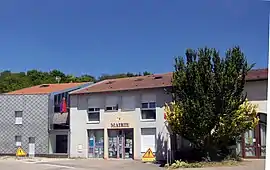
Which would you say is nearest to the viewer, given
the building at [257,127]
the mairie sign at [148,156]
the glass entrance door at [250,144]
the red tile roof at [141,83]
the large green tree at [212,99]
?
the large green tree at [212,99]

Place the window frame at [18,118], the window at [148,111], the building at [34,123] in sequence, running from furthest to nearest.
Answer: the window frame at [18,118] < the building at [34,123] < the window at [148,111]

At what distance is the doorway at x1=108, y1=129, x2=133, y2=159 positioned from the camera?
26.3 m

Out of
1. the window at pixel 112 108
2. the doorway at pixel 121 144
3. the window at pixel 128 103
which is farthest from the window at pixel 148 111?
the window at pixel 112 108

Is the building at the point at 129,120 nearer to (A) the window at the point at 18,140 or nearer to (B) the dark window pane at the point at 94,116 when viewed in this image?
(B) the dark window pane at the point at 94,116

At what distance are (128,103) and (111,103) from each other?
1303mm


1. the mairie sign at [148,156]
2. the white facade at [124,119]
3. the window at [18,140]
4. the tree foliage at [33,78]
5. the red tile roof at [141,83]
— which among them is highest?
the tree foliage at [33,78]

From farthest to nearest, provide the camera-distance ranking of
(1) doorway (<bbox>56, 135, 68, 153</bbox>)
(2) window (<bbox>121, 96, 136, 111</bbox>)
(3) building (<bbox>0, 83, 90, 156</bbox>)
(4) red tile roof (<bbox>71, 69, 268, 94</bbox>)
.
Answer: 1. (3) building (<bbox>0, 83, 90, 156</bbox>)
2. (1) doorway (<bbox>56, 135, 68, 153</bbox>)
3. (2) window (<bbox>121, 96, 136, 111</bbox>)
4. (4) red tile roof (<bbox>71, 69, 268, 94</bbox>)

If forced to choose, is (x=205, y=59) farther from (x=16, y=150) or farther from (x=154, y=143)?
(x=16, y=150)

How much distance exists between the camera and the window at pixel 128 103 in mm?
26202

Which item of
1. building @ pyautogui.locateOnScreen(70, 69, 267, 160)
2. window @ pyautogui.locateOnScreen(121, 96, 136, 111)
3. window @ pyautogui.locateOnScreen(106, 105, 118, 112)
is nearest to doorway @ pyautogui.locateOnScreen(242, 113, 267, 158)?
building @ pyautogui.locateOnScreen(70, 69, 267, 160)

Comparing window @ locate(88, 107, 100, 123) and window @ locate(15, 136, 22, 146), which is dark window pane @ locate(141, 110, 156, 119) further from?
window @ locate(15, 136, 22, 146)

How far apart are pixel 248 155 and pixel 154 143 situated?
5512 millimetres

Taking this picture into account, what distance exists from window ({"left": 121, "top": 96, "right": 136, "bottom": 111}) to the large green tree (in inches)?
226

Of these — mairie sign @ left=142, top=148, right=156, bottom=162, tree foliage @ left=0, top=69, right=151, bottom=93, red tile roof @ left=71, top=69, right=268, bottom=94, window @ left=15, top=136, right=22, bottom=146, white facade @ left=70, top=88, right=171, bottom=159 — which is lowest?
mairie sign @ left=142, top=148, right=156, bottom=162
